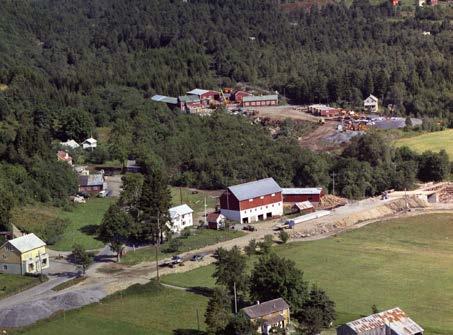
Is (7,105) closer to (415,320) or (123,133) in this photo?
(123,133)

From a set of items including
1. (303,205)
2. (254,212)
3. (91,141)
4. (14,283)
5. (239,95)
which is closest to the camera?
(14,283)

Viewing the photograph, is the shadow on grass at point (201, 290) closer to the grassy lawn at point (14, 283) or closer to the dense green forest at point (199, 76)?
the grassy lawn at point (14, 283)

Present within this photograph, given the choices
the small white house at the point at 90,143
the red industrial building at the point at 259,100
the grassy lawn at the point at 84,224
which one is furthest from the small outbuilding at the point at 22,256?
the red industrial building at the point at 259,100

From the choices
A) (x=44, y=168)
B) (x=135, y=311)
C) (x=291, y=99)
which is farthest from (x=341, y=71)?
(x=135, y=311)

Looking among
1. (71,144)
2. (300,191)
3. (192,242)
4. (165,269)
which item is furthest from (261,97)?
(165,269)

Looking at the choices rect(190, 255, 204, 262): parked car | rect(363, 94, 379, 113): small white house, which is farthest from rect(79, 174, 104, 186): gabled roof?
rect(363, 94, 379, 113): small white house

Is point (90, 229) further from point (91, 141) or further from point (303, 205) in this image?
point (91, 141)
